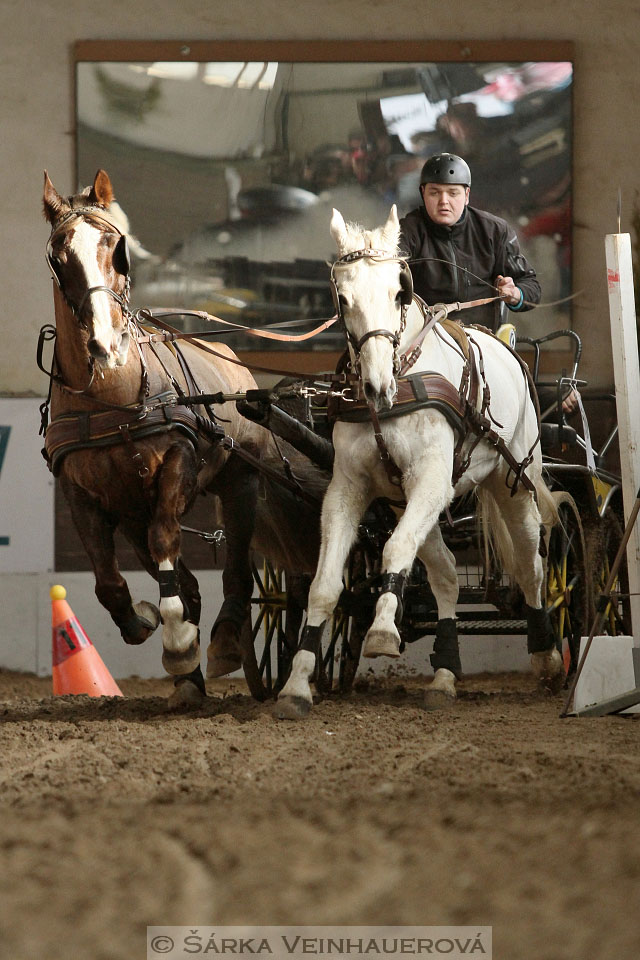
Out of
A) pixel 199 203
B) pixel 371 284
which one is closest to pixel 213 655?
pixel 371 284

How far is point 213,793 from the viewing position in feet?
10.3

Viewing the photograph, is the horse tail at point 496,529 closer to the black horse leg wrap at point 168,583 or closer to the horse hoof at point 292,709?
the horse hoof at point 292,709

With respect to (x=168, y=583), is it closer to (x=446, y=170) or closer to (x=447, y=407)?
(x=447, y=407)

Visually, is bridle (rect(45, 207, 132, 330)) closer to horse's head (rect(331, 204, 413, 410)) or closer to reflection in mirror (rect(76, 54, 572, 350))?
horse's head (rect(331, 204, 413, 410))

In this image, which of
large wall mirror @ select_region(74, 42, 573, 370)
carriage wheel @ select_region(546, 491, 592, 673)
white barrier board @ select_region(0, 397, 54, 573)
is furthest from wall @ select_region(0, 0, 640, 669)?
carriage wheel @ select_region(546, 491, 592, 673)

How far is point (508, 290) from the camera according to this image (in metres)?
5.38

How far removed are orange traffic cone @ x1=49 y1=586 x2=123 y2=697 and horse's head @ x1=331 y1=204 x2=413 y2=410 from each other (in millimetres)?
2675

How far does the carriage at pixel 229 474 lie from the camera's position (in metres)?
4.38

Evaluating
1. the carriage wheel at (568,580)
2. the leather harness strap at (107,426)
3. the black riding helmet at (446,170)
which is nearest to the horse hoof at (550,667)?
the carriage wheel at (568,580)

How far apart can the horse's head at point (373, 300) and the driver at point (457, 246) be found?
1074mm

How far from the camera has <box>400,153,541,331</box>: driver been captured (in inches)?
217

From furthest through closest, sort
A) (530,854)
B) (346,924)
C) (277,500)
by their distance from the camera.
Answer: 1. (277,500)
2. (530,854)
3. (346,924)

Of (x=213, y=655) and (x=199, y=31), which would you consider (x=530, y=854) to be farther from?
(x=199, y=31)

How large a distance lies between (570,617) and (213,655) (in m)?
2.02
